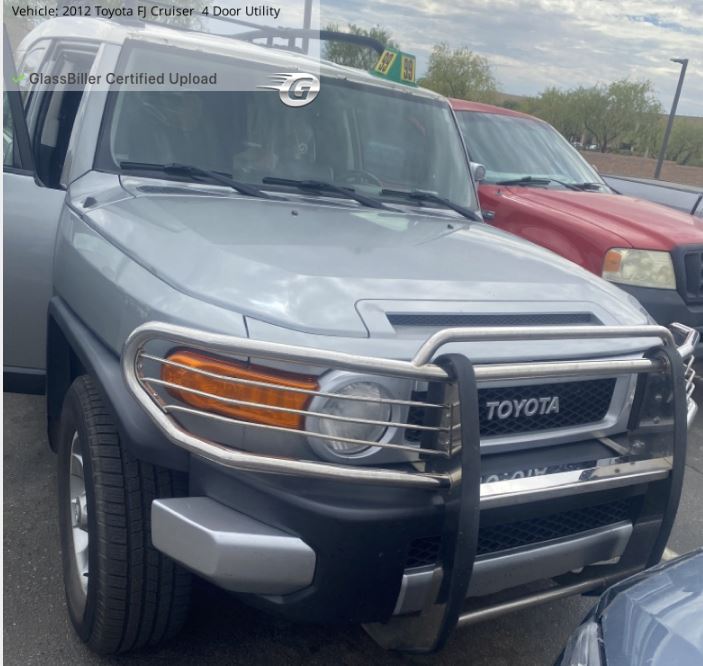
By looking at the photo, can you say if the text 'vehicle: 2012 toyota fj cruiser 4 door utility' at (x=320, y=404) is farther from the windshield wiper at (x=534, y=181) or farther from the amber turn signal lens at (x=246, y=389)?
the windshield wiper at (x=534, y=181)

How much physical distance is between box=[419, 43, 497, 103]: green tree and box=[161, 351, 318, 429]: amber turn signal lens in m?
35.0

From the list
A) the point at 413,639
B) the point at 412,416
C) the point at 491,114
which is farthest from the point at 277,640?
the point at 491,114

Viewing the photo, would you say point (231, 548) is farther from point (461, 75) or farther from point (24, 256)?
point (461, 75)

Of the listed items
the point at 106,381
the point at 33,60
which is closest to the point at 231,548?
the point at 106,381

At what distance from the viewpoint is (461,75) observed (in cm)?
3559

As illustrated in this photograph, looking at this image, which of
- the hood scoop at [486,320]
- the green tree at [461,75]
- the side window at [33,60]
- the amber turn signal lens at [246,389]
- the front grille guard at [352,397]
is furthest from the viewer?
the green tree at [461,75]

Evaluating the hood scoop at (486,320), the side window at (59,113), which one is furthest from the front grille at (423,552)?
the side window at (59,113)

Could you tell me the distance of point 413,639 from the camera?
1961 millimetres

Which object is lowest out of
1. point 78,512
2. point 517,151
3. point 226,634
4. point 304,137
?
point 226,634

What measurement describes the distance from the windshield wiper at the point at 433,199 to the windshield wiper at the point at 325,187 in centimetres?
20

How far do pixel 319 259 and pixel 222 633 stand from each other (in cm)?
133

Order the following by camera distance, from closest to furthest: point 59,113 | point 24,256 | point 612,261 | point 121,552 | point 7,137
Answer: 1. point 121,552
2. point 24,256
3. point 7,137
4. point 59,113
5. point 612,261

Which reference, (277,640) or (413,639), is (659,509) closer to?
(413,639)

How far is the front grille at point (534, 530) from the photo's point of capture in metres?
1.93
